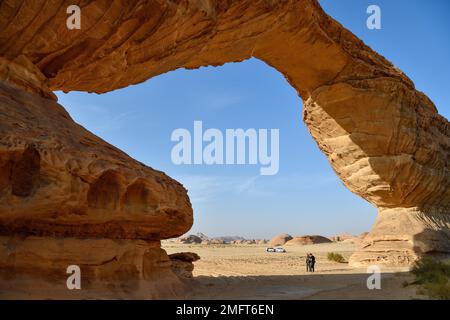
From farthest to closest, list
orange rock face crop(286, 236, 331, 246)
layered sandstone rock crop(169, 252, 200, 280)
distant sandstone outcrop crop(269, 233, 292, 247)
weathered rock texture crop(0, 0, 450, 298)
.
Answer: distant sandstone outcrop crop(269, 233, 292, 247) < orange rock face crop(286, 236, 331, 246) < layered sandstone rock crop(169, 252, 200, 280) < weathered rock texture crop(0, 0, 450, 298)

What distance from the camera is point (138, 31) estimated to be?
7.67m

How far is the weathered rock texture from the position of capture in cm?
540

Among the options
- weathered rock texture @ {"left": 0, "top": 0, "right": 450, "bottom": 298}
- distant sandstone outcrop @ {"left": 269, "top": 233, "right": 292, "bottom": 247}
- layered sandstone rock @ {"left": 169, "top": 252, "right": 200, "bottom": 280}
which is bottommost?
distant sandstone outcrop @ {"left": 269, "top": 233, "right": 292, "bottom": 247}

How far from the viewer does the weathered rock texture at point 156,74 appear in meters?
5.40

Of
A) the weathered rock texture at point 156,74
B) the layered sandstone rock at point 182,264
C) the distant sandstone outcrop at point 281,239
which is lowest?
the distant sandstone outcrop at point 281,239

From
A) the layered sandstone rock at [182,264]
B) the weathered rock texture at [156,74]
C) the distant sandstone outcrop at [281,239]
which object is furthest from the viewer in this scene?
the distant sandstone outcrop at [281,239]

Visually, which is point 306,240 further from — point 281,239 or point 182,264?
point 182,264

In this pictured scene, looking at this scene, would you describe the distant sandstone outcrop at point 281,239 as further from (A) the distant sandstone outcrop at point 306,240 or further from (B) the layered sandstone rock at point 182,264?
(B) the layered sandstone rock at point 182,264

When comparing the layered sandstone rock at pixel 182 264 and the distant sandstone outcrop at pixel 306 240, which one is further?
the distant sandstone outcrop at pixel 306 240

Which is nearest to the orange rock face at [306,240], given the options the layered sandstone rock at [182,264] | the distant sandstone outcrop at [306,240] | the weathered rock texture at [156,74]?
the distant sandstone outcrop at [306,240]

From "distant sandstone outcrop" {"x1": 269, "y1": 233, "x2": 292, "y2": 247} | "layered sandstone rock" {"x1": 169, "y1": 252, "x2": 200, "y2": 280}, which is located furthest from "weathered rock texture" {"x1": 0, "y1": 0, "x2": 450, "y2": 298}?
"distant sandstone outcrop" {"x1": 269, "y1": 233, "x2": 292, "y2": 247}

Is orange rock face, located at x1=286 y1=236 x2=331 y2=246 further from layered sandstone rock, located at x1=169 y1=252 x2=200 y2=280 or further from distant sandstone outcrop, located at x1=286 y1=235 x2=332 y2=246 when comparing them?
layered sandstone rock, located at x1=169 y1=252 x2=200 y2=280
